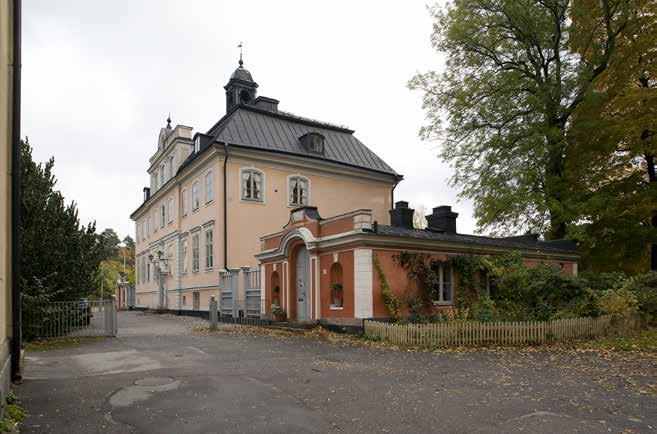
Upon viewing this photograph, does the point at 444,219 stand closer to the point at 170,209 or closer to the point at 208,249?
the point at 208,249

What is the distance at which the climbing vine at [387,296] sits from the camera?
16.4 m

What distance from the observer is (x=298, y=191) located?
93.4ft

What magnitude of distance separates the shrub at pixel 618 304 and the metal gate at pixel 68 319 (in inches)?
607

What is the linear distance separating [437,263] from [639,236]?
11047mm

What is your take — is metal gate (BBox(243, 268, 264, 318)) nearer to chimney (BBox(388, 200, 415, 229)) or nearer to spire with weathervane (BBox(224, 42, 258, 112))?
chimney (BBox(388, 200, 415, 229))

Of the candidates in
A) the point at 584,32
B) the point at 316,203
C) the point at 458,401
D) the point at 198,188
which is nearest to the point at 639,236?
the point at 584,32

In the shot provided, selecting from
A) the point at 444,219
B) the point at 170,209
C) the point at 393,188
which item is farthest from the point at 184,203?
the point at 444,219

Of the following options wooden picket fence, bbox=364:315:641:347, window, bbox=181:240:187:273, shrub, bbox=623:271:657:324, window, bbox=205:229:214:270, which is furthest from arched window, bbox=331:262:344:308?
window, bbox=181:240:187:273

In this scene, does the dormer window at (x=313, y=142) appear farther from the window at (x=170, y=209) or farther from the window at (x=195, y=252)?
the window at (x=170, y=209)

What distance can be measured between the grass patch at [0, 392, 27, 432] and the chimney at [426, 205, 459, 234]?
18.3 metres

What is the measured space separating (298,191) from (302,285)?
9.99 m

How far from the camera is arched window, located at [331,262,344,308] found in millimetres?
17422

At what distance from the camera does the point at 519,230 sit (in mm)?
26438

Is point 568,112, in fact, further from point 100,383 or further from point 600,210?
point 100,383
